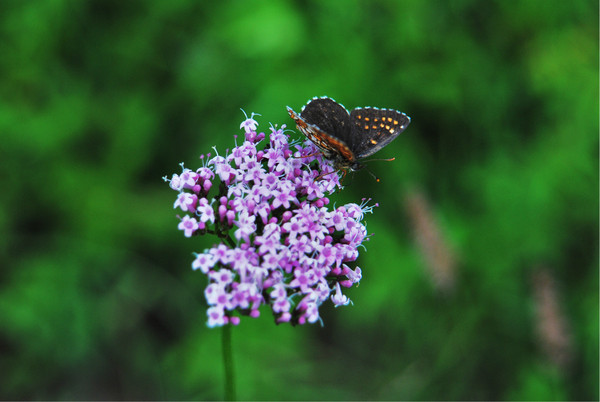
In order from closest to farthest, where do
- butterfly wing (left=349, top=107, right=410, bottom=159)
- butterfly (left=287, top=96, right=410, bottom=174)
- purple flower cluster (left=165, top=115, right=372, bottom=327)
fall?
purple flower cluster (left=165, top=115, right=372, bottom=327)
butterfly (left=287, top=96, right=410, bottom=174)
butterfly wing (left=349, top=107, right=410, bottom=159)

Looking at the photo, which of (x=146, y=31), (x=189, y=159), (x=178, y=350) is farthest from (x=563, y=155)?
(x=146, y=31)

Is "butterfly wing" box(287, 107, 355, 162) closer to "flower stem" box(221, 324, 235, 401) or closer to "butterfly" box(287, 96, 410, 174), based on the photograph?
"butterfly" box(287, 96, 410, 174)

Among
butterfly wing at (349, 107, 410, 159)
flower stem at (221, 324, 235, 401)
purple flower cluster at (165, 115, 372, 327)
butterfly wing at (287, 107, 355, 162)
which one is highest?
butterfly wing at (349, 107, 410, 159)

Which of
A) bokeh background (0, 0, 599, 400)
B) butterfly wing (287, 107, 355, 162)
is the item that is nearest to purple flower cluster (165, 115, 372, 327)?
butterfly wing (287, 107, 355, 162)

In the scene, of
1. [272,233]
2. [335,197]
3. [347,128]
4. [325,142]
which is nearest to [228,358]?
[272,233]

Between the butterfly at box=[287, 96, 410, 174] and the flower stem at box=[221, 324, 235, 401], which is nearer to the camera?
the flower stem at box=[221, 324, 235, 401]

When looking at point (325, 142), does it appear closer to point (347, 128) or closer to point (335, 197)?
point (347, 128)

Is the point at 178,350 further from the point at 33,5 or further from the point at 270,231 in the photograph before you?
the point at 33,5
